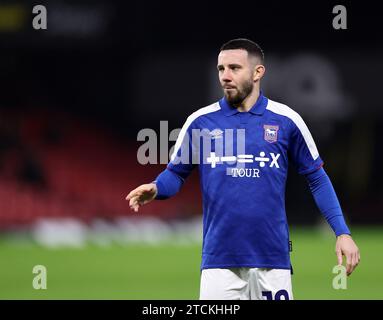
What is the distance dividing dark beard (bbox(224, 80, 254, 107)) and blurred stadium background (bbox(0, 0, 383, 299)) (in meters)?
5.90

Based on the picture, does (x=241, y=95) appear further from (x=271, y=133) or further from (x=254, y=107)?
(x=271, y=133)

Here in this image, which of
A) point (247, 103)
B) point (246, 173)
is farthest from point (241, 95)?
point (246, 173)

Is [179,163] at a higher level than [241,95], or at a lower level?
lower

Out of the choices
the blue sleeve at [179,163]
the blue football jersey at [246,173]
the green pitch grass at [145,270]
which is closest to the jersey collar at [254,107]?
the blue football jersey at [246,173]

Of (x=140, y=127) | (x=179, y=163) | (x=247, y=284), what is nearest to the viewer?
(x=247, y=284)

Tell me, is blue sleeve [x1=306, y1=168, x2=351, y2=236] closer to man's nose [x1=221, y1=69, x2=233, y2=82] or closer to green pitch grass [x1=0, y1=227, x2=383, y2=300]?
man's nose [x1=221, y1=69, x2=233, y2=82]

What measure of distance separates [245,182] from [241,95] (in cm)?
57

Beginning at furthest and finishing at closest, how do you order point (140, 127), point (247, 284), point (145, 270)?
point (140, 127) < point (145, 270) < point (247, 284)

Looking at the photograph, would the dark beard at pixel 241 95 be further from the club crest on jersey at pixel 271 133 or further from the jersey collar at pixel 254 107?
the club crest on jersey at pixel 271 133

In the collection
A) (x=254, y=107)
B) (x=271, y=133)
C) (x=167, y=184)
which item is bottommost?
(x=167, y=184)

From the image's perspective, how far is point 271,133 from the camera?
22.0 feet

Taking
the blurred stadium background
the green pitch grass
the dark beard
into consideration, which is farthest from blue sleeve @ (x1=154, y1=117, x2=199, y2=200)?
the blurred stadium background

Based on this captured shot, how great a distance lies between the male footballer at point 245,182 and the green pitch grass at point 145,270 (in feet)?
18.2
